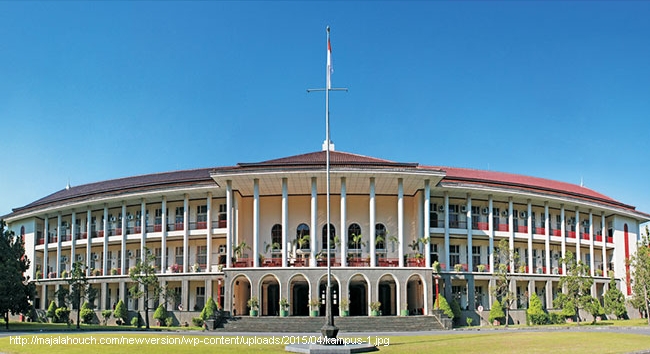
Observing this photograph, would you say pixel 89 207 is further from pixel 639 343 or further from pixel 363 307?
pixel 639 343

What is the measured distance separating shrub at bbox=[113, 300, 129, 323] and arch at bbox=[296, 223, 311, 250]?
13.0 meters

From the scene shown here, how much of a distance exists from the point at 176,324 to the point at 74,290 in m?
7.06

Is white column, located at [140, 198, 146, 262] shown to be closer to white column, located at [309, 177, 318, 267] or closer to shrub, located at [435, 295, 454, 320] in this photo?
white column, located at [309, 177, 318, 267]

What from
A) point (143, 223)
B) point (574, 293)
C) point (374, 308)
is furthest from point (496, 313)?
point (143, 223)

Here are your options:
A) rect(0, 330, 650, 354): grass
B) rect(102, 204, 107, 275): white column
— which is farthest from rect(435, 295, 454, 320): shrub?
rect(102, 204, 107, 275): white column

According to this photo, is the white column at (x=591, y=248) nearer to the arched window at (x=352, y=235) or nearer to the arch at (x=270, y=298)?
the arched window at (x=352, y=235)

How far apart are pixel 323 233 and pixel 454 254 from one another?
32.7ft

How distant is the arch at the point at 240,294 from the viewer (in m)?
41.9

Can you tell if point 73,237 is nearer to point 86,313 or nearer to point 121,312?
→ point 86,313

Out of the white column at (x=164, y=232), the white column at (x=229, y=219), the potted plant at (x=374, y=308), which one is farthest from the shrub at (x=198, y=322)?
the potted plant at (x=374, y=308)

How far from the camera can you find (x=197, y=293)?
49219mm

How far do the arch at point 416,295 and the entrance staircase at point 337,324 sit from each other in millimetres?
3909

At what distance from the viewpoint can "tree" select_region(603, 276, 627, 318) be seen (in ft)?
164

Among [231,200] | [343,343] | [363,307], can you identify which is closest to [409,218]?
[363,307]
